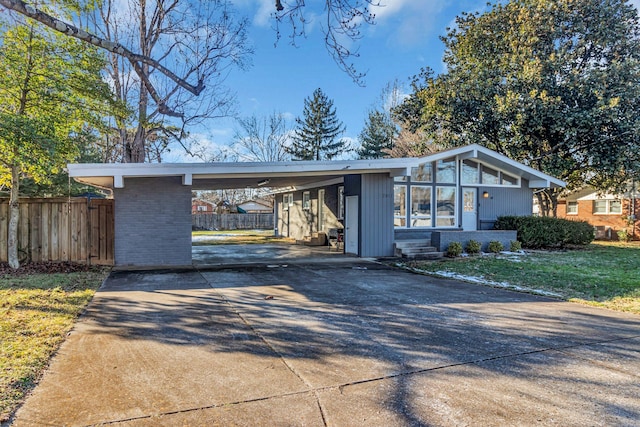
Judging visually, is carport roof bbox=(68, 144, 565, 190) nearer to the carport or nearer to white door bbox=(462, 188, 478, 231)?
the carport

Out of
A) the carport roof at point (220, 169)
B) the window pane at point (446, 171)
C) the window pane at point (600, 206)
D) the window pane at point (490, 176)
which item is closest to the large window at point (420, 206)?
the window pane at point (446, 171)

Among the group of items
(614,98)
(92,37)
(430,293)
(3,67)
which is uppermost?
(614,98)

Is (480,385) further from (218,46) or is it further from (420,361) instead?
(218,46)

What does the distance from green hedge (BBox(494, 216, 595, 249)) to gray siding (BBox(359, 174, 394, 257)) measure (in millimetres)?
4955

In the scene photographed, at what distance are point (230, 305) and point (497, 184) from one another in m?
12.0

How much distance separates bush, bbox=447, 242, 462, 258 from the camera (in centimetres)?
1163

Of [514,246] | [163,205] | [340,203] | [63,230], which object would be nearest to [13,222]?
[63,230]

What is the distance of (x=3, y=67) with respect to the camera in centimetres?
759

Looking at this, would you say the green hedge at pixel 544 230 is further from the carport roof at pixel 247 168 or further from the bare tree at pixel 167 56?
the bare tree at pixel 167 56

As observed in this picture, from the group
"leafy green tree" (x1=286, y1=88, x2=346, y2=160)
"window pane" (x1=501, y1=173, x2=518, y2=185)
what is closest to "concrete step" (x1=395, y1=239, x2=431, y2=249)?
"window pane" (x1=501, y1=173, x2=518, y2=185)

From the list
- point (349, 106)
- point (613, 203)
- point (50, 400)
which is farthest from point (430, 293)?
point (349, 106)

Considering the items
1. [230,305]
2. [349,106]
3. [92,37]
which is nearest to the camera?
[92,37]

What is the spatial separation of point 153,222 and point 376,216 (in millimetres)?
6310

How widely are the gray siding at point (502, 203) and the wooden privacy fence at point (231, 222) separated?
2095cm
